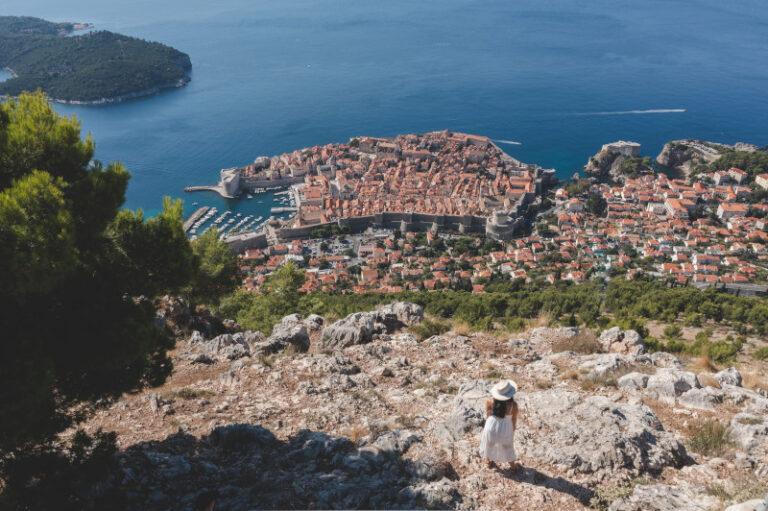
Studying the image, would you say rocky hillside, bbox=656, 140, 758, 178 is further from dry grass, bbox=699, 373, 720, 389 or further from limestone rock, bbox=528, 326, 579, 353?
dry grass, bbox=699, 373, 720, 389

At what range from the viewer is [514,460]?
4.45m

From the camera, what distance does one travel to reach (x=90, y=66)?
2872 inches

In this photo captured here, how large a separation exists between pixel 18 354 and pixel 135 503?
1820 mm

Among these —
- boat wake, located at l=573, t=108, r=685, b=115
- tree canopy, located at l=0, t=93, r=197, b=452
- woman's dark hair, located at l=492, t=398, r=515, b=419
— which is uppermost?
boat wake, located at l=573, t=108, r=685, b=115

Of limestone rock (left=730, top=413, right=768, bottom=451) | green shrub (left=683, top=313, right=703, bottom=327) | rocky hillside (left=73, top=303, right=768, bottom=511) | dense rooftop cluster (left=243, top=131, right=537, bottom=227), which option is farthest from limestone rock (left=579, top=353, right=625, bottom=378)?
dense rooftop cluster (left=243, top=131, right=537, bottom=227)

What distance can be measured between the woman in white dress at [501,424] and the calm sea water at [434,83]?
42.5 m

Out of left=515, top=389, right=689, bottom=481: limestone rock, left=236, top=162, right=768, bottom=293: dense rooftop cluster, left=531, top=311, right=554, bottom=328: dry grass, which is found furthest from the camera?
left=236, top=162, right=768, bottom=293: dense rooftop cluster

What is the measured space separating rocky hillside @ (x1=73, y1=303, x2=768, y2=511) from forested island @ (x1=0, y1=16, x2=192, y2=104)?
254 feet

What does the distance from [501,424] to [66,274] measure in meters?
3.90

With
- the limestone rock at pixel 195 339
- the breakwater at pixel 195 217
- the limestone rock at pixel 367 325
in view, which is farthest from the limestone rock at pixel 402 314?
the breakwater at pixel 195 217

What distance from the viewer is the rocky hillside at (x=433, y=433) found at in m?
4.25

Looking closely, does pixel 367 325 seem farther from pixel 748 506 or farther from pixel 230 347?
pixel 748 506

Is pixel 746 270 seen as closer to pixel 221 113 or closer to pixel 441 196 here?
pixel 441 196

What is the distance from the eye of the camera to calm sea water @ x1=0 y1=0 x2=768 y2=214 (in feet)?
188
